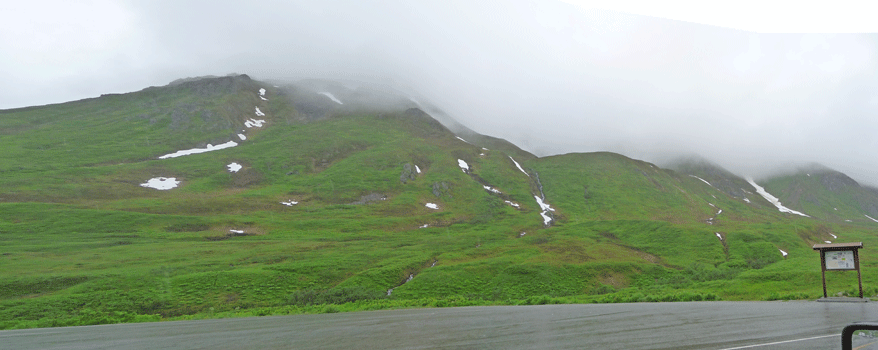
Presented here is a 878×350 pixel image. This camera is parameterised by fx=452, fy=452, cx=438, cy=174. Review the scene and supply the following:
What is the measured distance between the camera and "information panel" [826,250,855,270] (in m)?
29.0

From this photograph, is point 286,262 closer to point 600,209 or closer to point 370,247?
point 370,247

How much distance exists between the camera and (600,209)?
177375 millimetres

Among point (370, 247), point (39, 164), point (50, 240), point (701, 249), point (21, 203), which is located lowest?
point (701, 249)

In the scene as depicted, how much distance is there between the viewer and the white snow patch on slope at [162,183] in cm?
15226

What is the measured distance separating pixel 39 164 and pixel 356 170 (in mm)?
111761

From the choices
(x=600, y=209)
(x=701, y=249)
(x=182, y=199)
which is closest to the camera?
(x=701, y=249)

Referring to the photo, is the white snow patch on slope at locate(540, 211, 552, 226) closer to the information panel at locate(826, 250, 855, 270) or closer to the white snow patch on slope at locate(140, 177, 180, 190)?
the information panel at locate(826, 250, 855, 270)

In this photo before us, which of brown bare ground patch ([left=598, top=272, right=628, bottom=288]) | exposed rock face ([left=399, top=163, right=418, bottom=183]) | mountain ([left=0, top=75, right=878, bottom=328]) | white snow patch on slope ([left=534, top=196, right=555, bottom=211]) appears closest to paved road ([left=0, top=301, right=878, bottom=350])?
mountain ([left=0, top=75, right=878, bottom=328])

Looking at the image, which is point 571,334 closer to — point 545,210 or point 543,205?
point 545,210

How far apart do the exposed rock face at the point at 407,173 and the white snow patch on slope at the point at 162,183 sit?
81644mm

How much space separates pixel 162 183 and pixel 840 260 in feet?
580

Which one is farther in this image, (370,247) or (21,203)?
(21,203)

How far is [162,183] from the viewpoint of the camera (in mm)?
157000

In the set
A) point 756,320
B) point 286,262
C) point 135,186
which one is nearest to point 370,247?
point 286,262
